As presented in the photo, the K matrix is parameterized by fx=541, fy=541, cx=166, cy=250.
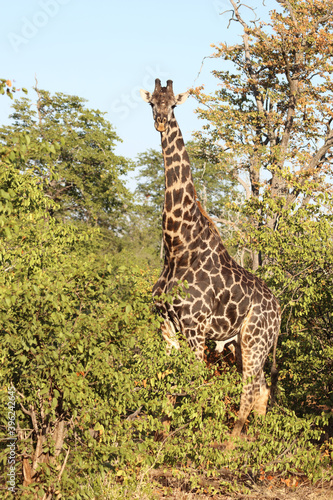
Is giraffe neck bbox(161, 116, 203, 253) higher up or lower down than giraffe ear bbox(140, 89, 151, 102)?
lower down

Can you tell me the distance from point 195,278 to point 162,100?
2.64 m

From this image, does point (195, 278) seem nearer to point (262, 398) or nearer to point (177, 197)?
point (177, 197)

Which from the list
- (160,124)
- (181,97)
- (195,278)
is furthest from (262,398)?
(181,97)

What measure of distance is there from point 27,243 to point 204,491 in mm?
4208

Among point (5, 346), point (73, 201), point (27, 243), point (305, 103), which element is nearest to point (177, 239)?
point (27, 243)

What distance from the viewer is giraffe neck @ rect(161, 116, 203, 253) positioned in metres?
8.01

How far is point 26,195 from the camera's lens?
8.48 meters

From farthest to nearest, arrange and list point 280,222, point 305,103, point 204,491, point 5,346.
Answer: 1. point 305,103
2. point 280,222
3. point 204,491
4. point 5,346

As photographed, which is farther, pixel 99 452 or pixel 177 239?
pixel 177 239

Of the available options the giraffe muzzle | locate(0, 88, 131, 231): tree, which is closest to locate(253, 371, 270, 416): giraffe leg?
the giraffe muzzle

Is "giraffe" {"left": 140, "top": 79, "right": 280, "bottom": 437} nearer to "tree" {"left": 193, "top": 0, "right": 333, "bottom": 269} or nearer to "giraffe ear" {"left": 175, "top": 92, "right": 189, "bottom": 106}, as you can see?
"giraffe ear" {"left": 175, "top": 92, "right": 189, "bottom": 106}

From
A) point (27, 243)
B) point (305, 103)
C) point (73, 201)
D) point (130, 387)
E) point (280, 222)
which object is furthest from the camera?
point (73, 201)

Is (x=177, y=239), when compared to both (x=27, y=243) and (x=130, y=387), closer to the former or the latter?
(x=27, y=243)

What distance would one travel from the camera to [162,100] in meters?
7.89
